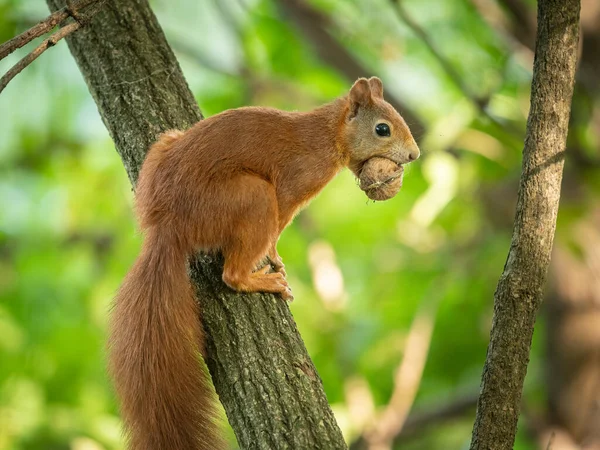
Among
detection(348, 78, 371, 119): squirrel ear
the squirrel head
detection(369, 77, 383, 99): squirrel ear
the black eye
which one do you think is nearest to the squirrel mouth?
the squirrel head

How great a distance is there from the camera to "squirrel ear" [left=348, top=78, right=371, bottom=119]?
354 centimetres

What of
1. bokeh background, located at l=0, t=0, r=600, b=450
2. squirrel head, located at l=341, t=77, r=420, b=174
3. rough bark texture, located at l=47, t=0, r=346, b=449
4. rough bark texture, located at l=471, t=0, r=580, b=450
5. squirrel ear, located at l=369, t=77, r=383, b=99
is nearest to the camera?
rough bark texture, located at l=471, t=0, r=580, b=450

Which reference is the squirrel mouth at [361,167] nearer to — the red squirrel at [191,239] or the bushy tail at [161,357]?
the red squirrel at [191,239]

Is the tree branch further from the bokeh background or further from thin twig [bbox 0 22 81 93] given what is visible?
the bokeh background

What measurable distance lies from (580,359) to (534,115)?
4.17 meters

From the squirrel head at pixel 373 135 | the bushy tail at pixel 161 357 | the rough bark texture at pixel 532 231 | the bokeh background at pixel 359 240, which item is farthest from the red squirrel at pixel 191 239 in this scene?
the bokeh background at pixel 359 240

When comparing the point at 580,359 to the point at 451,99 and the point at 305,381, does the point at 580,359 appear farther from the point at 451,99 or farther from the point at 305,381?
the point at 305,381

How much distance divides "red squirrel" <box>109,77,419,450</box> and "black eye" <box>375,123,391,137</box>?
0.97 feet

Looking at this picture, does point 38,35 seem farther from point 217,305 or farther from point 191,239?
point 217,305

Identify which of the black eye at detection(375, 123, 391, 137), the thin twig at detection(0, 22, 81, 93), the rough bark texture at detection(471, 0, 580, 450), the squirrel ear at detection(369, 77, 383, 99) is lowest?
the rough bark texture at detection(471, 0, 580, 450)

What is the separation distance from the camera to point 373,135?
3.46m

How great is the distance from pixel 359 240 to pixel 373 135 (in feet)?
13.6

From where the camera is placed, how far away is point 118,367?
9.36 feet

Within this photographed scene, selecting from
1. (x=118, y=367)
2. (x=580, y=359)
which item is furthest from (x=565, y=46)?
(x=580, y=359)
